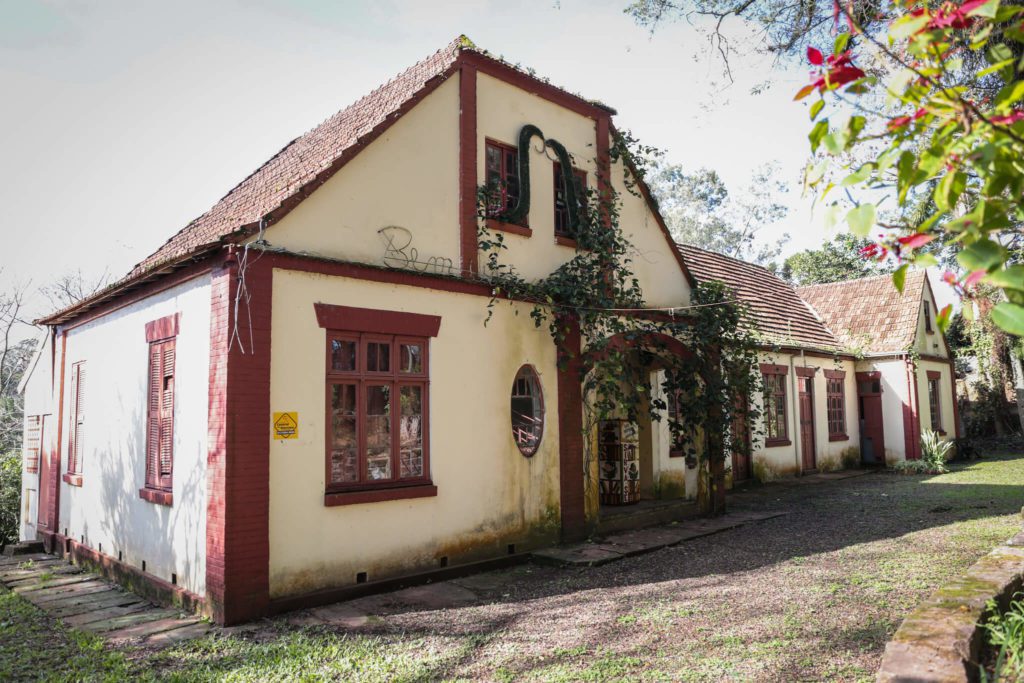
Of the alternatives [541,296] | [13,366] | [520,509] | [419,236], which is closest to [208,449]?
[419,236]

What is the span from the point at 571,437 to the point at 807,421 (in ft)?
36.5

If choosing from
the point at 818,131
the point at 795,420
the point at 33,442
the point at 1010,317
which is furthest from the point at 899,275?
the point at 795,420

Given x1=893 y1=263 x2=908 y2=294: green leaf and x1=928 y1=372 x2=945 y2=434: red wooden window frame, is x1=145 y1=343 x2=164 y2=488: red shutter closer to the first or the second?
x1=893 y1=263 x2=908 y2=294: green leaf

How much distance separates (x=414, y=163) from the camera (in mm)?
8578

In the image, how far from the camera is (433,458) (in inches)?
325

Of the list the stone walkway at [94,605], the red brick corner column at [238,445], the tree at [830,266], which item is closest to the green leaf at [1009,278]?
the red brick corner column at [238,445]

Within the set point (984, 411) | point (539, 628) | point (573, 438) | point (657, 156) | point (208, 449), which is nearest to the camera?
point (539, 628)

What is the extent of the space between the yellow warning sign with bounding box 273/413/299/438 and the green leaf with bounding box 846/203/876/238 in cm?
602

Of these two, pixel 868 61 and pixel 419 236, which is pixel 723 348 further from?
pixel 419 236

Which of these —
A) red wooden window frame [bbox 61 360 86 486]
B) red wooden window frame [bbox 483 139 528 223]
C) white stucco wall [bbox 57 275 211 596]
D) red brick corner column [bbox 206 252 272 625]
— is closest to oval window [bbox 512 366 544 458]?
red wooden window frame [bbox 483 139 528 223]

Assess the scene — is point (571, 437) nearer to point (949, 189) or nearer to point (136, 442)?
point (136, 442)

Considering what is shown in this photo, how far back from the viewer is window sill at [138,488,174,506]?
7.57m

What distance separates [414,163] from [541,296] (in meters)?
2.42

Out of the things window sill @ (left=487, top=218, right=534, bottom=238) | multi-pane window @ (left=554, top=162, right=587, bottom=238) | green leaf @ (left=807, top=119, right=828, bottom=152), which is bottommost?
green leaf @ (left=807, top=119, right=828, bottom=152)
